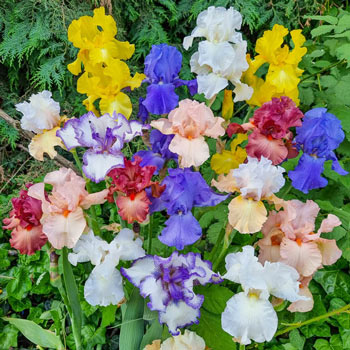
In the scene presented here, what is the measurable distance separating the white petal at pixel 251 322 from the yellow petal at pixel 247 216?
173 mm

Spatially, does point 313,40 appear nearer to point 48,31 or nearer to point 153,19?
point 153,19

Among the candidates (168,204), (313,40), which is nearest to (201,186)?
(168,204)

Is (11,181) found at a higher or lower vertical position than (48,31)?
lower

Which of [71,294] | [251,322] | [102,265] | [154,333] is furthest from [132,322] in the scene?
[251,322]

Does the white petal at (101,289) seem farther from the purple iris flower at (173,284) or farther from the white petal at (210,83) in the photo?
the white petal at (210,83)

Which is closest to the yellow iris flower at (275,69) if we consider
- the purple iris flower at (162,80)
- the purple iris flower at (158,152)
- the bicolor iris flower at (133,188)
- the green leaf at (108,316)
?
the purple iris flower at (162,80)

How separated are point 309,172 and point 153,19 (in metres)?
1.47

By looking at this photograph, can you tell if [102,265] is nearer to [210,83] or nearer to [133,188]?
[133,188]

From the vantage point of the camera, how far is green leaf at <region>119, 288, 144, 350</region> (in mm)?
1218

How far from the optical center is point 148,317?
119cm

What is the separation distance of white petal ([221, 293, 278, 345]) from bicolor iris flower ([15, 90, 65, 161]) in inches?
24.7

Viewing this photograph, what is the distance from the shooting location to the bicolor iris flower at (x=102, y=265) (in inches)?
41.1

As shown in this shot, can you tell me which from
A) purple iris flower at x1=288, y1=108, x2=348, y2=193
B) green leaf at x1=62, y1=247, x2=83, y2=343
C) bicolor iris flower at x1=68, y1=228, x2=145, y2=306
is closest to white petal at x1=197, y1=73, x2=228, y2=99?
purple iris flower at x1=288, y1=108, x2=348, y2=193

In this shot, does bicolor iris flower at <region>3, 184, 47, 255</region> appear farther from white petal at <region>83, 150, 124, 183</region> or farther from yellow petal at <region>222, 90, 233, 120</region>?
yellow petal at <region>222, 90, 233, 120</region>
